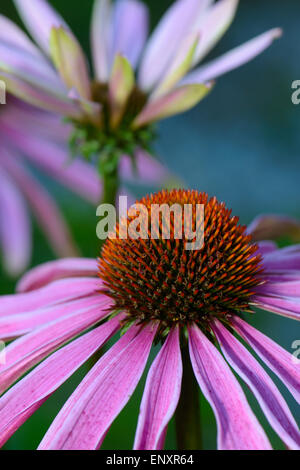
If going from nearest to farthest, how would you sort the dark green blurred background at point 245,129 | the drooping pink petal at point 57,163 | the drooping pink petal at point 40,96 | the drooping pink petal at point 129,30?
the drooping pink petal at point 40,96
the drooping pink petal at point 129,30
the drooping pink petal at point 57,163
the dark green blurred background at point 245,129

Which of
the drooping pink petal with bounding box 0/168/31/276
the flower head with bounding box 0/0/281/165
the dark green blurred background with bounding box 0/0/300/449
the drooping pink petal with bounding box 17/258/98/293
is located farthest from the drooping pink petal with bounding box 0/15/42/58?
the dark green blurred background with bounding box 0/0/300/449

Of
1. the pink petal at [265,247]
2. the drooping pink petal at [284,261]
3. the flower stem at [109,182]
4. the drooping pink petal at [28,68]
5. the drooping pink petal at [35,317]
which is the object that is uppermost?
the drooping pink petal at [28,68]

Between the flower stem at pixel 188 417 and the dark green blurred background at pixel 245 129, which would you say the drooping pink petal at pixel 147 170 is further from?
the dark green blurred background at pixel 245 129

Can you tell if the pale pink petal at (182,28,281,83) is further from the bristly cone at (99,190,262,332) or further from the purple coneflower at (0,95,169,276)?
the purple coneflower at (0,95,169,276)

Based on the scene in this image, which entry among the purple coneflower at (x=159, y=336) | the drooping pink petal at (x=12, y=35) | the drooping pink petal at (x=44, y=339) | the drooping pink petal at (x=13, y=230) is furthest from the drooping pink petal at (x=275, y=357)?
the drooping pink petal at (x=13, y=230)

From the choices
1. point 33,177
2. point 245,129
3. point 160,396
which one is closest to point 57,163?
point 33,177

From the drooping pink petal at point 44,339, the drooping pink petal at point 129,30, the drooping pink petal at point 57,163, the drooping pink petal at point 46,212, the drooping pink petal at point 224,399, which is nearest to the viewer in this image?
the drooping pink petal at point 224,399

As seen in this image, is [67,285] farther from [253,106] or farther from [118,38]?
[253,106]
